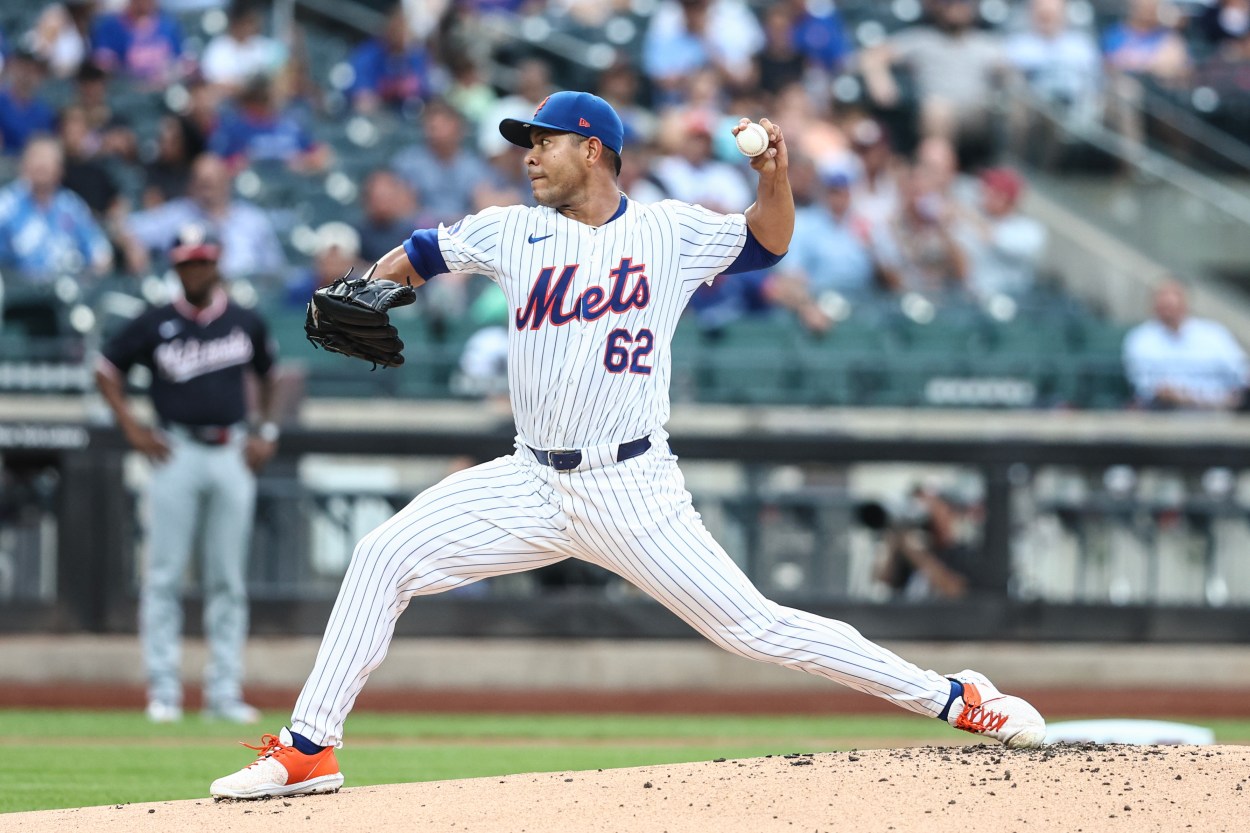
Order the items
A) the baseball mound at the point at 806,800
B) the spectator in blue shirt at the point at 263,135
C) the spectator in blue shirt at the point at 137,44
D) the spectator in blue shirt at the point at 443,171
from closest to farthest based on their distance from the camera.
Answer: the baseball mound at the point at 806,800, the spectator in blue shirt at the point at 443,171, the spectator in blue shirt at the point at 263,135, the spectator in blue shirt at the point at 137,44

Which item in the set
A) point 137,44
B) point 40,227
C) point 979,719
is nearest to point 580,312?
point 979,719

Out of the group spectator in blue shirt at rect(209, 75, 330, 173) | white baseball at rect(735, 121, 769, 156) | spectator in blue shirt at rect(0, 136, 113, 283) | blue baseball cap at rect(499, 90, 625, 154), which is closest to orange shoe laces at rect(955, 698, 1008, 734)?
white baseball at rect(735, 121, 769, 156)

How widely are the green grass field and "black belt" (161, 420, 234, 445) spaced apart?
121cm

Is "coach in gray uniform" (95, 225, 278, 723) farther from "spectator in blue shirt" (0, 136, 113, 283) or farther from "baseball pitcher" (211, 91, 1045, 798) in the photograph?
"baseball pitcher" (211, 91, 1045, 798)

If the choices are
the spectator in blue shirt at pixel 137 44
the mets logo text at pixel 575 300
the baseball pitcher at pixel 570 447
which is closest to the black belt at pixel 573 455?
the baseball pitcher at pixel 570 447

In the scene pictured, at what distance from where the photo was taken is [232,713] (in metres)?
8.05

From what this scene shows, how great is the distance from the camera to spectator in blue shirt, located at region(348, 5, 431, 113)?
13.1 m

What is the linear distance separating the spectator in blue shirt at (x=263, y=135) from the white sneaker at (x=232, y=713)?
4884 mm

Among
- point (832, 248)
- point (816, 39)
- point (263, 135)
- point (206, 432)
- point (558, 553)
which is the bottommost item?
point (558, 553)

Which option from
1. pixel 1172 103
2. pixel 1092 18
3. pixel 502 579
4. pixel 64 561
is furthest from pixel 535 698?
pixel 1092 18

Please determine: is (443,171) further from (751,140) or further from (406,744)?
(751,140)

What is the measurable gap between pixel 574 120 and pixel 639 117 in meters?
8.41

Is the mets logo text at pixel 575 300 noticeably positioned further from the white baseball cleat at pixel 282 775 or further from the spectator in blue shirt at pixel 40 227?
the spectator in blue shirt at pixel 40 227

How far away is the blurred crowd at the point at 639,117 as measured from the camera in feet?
36.6
